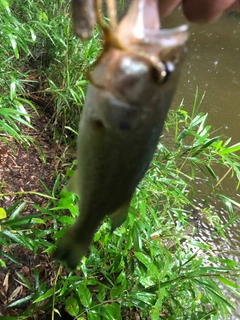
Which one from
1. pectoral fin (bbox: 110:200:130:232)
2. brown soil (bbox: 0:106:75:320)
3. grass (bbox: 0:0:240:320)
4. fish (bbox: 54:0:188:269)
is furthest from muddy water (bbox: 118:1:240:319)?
fish (bbox: 54:0:188:269)

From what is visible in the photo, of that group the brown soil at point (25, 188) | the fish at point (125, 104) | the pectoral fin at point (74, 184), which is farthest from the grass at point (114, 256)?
the fish at point (125, 104)

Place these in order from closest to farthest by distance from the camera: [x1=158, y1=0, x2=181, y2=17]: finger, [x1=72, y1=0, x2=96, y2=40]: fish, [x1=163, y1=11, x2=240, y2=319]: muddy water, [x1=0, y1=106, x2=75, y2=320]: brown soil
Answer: [x1=72, y1=0, x2=96, y2=40]: fish
[x1=158, y1=0, x2=181, y2=17]: finger
[x1=0, y1=106, x2=75, y2=320]: brown soil
[x1=163, y1=11, x2=240, y2=319]: muddy water

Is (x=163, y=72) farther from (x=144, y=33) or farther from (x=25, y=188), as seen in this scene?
(x=25, y=188)

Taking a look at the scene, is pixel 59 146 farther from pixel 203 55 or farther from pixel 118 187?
pixel 203 55

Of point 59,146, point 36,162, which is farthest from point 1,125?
point 59,146

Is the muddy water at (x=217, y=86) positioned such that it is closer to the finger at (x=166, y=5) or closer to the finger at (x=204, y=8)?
the finger at (x=204, y=8)

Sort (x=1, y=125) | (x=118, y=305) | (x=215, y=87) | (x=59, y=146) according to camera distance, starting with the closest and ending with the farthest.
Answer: (x=118, y=305) < (x=1, y=125) < (x=59, y=146) < (x=215, y=87)

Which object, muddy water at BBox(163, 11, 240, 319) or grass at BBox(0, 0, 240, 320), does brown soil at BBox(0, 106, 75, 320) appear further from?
muddy water at BBox(163, 11, 240, 319)
